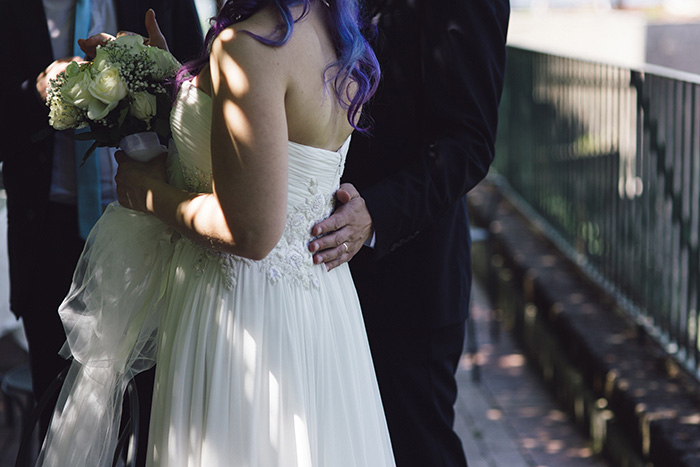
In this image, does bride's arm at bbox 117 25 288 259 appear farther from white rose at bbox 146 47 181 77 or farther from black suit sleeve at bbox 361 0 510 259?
black suit sleeve at bbox 361 0 510 259

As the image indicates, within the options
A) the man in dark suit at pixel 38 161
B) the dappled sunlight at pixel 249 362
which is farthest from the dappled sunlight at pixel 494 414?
the dappled sunlight at pixel 249 362

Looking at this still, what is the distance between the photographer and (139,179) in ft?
7.21

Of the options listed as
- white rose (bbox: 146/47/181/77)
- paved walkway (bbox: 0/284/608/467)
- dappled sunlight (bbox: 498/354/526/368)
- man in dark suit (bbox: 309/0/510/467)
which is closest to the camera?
white rose (bbox: 146/47/181/77)

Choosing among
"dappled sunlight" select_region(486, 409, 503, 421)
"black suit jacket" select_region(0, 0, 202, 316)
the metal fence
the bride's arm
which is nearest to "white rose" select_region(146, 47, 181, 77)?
the bride's arm

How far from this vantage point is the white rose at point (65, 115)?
6.95 feet

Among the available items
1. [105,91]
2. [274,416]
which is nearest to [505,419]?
[274,416]

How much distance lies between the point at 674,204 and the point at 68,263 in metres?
2.89

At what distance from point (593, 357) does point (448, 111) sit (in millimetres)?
2465

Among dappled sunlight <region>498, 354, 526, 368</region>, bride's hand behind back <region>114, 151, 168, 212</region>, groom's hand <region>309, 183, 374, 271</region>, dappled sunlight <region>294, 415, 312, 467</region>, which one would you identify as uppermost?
bride's hand behind back <region>114, 151, 168, 212</region>

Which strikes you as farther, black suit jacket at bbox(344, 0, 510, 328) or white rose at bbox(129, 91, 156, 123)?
black suit jacket at bbox(344, 0, 510, 328)

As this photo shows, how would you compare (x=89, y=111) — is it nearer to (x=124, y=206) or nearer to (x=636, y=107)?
(x=124, y=206)

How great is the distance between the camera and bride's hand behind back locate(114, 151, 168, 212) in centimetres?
216

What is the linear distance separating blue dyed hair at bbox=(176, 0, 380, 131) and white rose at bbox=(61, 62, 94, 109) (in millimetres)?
220

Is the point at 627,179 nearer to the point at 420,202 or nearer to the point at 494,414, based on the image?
the point at 494,414
